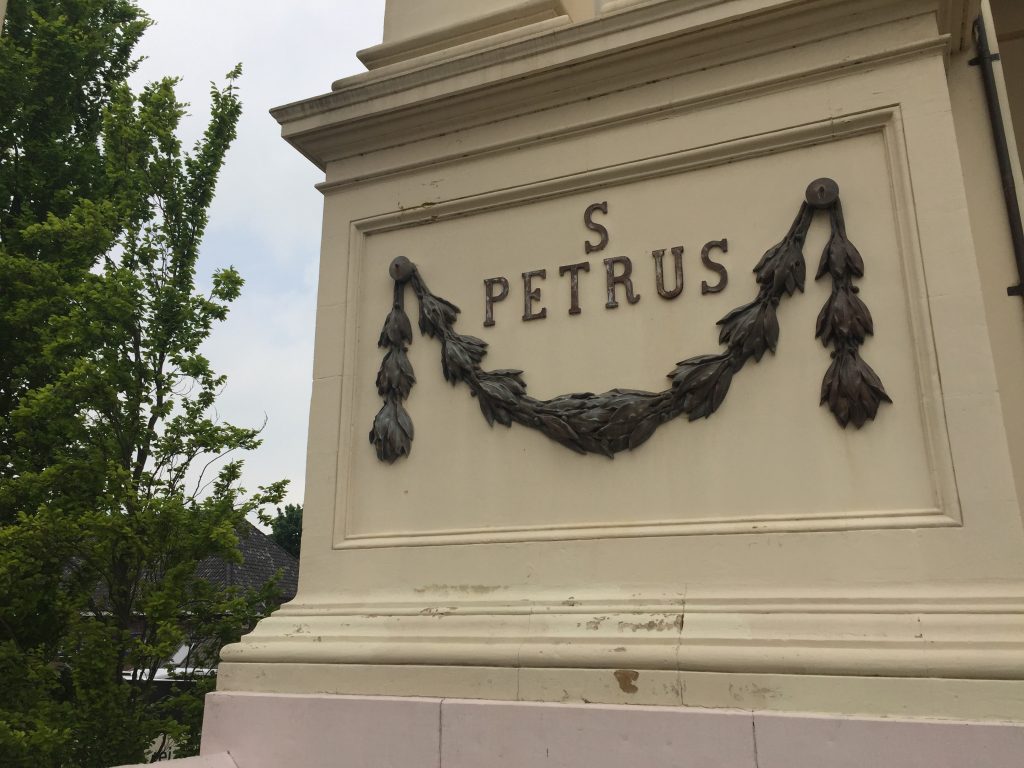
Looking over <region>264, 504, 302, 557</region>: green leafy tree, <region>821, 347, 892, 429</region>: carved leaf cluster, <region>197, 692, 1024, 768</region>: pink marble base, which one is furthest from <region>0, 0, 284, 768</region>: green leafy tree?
<region>264, 504, 302, 557</region>: green leafy tree

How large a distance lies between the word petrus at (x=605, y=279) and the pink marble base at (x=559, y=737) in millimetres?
2127

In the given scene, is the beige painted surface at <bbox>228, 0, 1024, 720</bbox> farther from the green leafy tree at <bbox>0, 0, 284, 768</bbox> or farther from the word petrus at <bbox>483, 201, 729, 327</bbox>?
the green leafy tree at <bbox>0, 0, 284, 768</bbox>

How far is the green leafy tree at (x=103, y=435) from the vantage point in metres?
9.66

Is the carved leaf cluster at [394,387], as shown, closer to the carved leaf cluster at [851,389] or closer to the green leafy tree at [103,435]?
the carved leaf cluster at [851,389]

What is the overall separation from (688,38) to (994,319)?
7.32 ft

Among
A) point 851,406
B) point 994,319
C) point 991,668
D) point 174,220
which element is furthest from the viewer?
point 174,220

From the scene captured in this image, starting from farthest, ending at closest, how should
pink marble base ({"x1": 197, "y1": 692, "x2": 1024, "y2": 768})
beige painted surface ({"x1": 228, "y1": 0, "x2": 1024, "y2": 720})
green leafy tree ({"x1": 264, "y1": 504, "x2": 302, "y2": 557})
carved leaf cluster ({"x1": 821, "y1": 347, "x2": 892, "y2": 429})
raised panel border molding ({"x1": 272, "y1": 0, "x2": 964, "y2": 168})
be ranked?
green leafy tree ({"x1": 264, "y1": 504, "x2": 302, "y2": 557}) → raised panel border molding ({"x1": 272, "y1": 0, "x2": 964, "y2": 168}) → carved leaf cluster ({"x1": 821, "y1": 347, "x2": 892, "y2": 429}) → beige painted surface ({"x1": 228, "y1": 0, "x2": 1024, "y2": 720}) → pink marble base ({"x1": 197, "y1": 692, "x2": 1024, "y2": 768})

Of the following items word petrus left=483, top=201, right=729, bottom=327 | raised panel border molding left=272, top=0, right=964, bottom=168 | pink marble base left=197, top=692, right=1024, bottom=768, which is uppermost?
raised panel border molding left=272, top=0, right=964, bottom=168

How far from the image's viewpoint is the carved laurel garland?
421cm

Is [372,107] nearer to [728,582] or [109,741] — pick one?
[728,582]

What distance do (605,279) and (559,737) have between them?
242cm

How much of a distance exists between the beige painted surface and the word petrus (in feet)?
0.17

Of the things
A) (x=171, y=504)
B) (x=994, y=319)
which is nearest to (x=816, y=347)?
(x=994, y=319)

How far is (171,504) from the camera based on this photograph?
9.91m
